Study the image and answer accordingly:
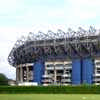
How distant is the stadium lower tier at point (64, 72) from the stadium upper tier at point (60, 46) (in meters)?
1.85

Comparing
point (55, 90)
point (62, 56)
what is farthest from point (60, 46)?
point (55, 90)

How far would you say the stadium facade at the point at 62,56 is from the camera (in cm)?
8338

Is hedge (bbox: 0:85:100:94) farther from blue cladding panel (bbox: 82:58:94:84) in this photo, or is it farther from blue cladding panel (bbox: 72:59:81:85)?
blue cladding panel (bbox: 72:59:81:85)

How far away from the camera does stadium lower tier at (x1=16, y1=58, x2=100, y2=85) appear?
87.9 m

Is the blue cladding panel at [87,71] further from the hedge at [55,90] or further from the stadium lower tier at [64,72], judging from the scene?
the hedge at [55,90]

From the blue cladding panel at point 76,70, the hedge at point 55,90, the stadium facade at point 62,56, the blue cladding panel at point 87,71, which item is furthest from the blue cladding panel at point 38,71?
the hedge at point 55,90

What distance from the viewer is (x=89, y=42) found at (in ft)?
270

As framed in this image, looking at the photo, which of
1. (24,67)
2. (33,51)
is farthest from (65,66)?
(24,67)

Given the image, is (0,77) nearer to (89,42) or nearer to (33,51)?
(33,51)

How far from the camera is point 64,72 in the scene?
92.5 metres

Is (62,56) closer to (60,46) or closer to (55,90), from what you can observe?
(60,46)

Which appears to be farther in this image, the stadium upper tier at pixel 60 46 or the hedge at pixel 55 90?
the stadium upper tier at pixel 60 46

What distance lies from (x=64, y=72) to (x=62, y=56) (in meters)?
4.98

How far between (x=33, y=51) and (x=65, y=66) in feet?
34.8
